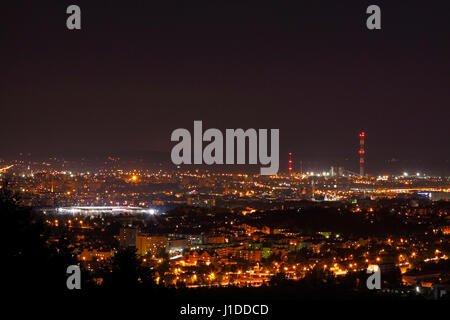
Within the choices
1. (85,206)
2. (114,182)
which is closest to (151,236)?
(85,206)

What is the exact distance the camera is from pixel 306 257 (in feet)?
73.6

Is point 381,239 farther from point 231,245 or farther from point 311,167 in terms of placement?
point 311,167

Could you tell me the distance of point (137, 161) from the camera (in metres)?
71.9

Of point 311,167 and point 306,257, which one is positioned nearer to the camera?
point 306,257

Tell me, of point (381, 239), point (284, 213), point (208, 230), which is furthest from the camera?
point (284, 213)

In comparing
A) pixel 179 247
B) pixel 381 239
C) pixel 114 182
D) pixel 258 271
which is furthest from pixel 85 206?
pixel 258 271

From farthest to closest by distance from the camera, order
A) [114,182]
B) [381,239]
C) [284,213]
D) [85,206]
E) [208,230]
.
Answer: [114,182], [85,206], [284,213], [208,230], [381,239]

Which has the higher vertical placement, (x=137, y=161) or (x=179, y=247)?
(x=137, y=161)

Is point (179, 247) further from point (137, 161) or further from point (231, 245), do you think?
point (137, 161)

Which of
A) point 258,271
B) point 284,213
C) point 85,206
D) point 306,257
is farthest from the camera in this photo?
point 85,206

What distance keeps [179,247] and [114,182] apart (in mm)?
37245

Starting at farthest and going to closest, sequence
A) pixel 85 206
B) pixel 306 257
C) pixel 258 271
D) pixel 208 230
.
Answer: pixel 85 206
pixel 208 230
pixel 306 257
pixel 258 271

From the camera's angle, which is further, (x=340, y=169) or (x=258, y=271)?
(x=340, y=169)

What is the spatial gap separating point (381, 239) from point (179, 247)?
745 centimetres
